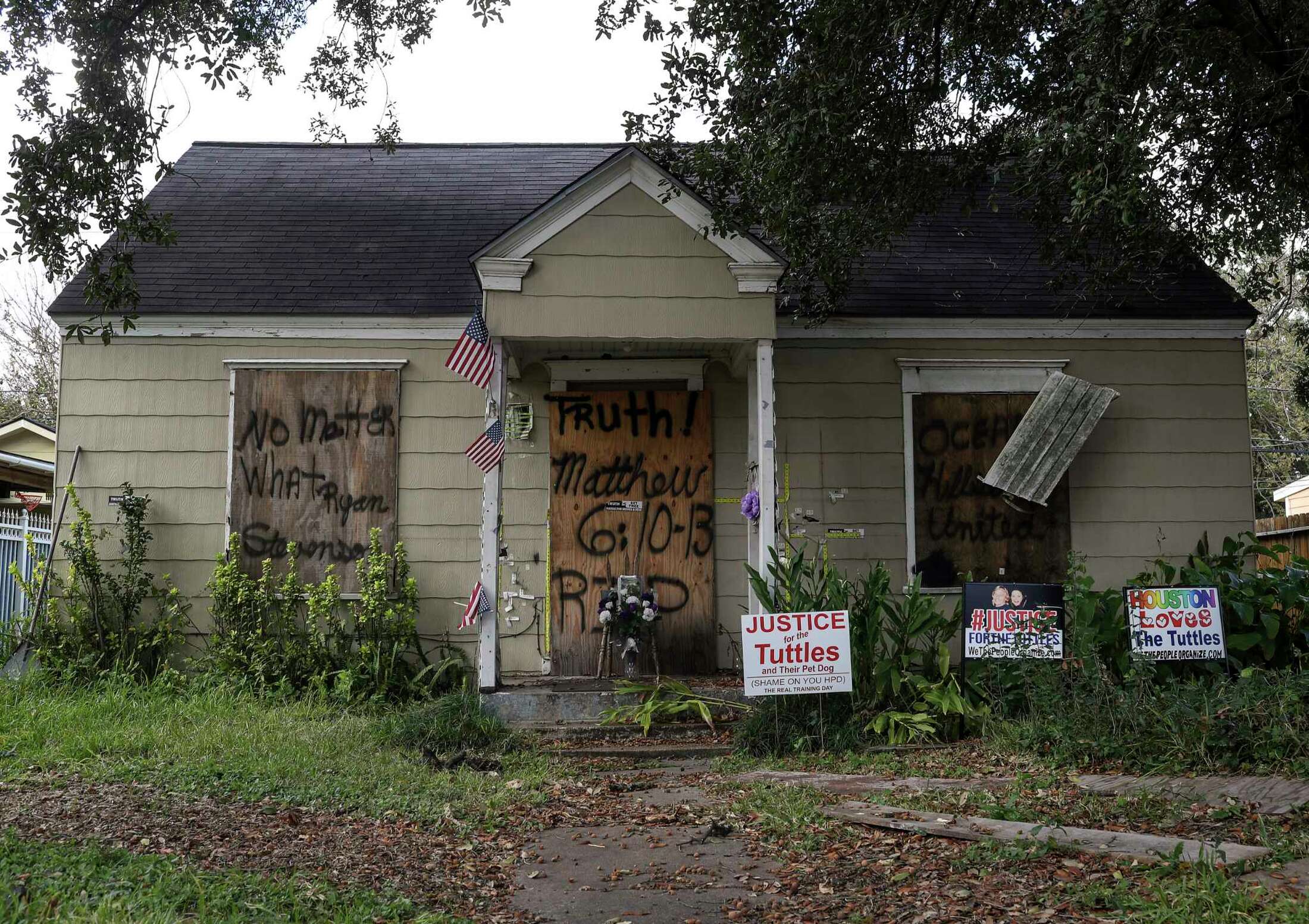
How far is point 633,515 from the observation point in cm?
945

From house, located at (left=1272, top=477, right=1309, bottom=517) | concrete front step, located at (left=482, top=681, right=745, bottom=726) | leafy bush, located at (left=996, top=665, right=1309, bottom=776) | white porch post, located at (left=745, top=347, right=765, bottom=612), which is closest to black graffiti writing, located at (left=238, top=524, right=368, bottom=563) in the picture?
concrete front step, located at (left=482, top=681, right=745, bottom=726)

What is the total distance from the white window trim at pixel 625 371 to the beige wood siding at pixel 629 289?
4.13 ft

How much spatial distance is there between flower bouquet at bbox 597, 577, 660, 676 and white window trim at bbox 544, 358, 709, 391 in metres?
1.97

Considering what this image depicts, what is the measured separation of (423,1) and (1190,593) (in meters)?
7.88

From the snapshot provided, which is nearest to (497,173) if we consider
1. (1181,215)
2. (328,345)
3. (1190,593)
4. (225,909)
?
(328,345)

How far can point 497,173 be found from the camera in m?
11.9

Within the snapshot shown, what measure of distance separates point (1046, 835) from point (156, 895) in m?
3.79

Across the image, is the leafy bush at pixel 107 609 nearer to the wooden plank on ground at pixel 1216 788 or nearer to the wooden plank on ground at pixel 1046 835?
the wooden plank on ground at pixel 1046 835

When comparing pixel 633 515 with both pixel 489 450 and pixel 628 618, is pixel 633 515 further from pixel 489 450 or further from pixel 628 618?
pixel 489 450

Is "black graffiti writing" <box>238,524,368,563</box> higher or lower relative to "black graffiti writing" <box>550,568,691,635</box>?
higher

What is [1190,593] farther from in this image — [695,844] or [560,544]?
[560,544]

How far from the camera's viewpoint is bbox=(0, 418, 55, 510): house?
13.9 metres

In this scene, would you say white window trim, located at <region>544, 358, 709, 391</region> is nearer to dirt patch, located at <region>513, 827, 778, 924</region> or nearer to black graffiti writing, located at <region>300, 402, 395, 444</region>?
black graffiti writing, located at <region>300, 402, 395, 444</region>

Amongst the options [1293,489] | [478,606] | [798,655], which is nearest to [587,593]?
[478,606]
